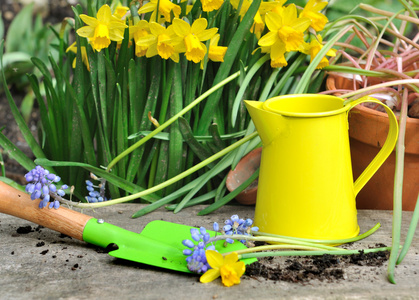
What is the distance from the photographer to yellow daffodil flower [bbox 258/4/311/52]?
1.18 m

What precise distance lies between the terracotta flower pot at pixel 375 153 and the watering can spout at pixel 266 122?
0.28m

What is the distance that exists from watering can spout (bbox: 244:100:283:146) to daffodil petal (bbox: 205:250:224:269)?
0.27 m

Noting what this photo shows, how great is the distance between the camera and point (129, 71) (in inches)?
47.5

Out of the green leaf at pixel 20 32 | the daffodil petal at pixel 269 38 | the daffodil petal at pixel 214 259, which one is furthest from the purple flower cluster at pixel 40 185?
the green leaf at pixel 20 32

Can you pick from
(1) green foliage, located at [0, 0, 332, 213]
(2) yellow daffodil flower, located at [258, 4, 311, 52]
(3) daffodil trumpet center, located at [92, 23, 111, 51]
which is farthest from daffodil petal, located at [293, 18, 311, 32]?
(3) daffodil trumpet center, located at [92, 23, 111, 51]

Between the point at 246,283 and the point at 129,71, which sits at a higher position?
the point at 129,71

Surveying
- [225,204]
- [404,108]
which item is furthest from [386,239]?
[225,204]

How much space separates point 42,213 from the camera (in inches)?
40.1

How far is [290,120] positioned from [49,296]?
0.54 meters

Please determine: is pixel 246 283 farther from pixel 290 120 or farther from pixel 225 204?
pixel 225 204

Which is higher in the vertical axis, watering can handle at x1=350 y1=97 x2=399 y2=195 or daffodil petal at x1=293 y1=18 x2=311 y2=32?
daffodil petal at x1=293 y1=18 x2=311 y2=32

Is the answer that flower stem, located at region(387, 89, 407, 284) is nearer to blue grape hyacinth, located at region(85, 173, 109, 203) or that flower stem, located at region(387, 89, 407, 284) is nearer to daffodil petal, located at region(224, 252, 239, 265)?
daffodil petal, located at region(224, 252, 239, 265)

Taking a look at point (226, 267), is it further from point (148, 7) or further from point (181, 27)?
point (148, 7)

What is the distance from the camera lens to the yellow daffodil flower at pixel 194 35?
1124 mm
